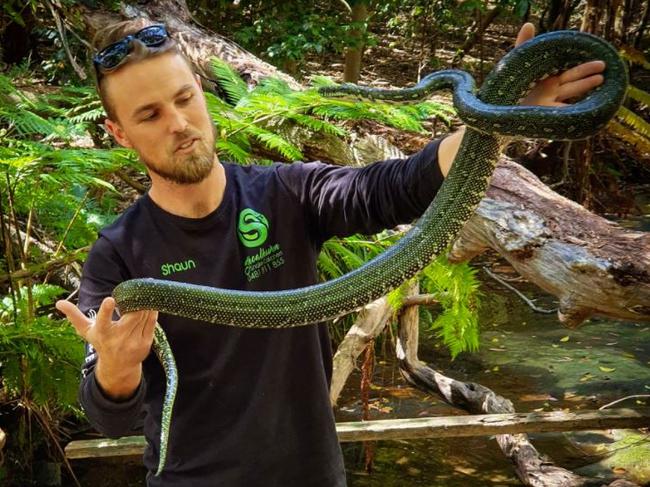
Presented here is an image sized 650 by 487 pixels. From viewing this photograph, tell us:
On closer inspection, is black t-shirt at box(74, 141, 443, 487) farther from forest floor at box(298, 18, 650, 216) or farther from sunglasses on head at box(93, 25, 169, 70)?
forest floor at box(298, 18, 650, 216)

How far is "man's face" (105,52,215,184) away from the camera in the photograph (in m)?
2.39

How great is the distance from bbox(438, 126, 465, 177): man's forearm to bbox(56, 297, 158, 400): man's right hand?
1.07 metres

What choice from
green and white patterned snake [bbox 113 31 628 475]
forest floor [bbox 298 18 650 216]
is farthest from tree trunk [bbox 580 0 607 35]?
green and white patterned snake [bbox 113 31 628 475]

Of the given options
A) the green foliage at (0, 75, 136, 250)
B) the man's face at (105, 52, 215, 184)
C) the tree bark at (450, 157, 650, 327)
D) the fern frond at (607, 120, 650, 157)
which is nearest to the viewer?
the man's face at (105, 52, 215, 184)

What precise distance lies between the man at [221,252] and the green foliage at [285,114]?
1290mm

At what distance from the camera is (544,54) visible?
2273 mm

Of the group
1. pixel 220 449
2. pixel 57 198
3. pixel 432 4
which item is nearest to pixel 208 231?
pixel 220 449

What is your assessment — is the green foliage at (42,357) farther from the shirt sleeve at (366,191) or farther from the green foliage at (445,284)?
the shirt sleeve at (366,191)

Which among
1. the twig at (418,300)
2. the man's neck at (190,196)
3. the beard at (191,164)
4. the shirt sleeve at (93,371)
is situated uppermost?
the beard at (191,164)

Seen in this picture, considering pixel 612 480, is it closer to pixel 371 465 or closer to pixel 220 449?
pixel 371 465

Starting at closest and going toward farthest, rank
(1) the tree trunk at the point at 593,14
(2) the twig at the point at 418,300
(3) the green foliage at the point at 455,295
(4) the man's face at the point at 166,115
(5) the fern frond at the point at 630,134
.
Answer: (4) the man's face at the point at 166,115 → (3) the green foliage at the point at 455,295 → (2) the twig at the point at 418,300 → (5) the fern frond at the point at 630,134 → (1) the tree trunk at the point at 593,14

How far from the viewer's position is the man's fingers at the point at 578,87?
2.11 metres

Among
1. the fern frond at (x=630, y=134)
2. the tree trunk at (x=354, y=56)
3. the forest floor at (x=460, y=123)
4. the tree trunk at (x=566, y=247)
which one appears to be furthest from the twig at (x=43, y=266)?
the tree trunk at (x=354, y=56)

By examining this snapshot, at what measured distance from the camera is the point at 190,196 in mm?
2521
